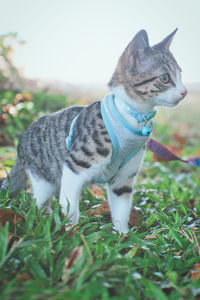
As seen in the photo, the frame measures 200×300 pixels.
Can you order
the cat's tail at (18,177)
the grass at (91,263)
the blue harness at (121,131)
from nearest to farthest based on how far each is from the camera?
the grass at (91,263)
the blue harness at (121,131)
the cat's tail at (18,177)

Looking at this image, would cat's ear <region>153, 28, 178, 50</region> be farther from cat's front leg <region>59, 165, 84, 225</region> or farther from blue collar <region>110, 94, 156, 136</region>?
cat's front leg <region>59, 165, 84, 225</region>

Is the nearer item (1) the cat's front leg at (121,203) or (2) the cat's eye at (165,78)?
(2) the cat's eye at (165,78)

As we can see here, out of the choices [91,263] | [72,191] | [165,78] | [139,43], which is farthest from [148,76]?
[91,263]

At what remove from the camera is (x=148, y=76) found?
1838 millimetres

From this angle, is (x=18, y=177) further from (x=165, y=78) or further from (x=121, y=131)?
(x=165, y=78)

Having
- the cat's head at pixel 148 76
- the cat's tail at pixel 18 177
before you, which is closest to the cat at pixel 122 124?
the cat's head at pixel 148 76

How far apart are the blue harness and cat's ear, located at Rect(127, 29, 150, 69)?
0.24 m

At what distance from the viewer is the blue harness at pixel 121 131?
1811mm

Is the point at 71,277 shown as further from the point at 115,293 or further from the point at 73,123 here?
the point at 73,123

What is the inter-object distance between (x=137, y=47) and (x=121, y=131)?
0.50 m

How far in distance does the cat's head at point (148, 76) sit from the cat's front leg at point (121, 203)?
1.90 feet

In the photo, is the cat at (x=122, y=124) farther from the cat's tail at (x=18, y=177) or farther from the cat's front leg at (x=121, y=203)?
the cat's tail at (x=18, y=177)

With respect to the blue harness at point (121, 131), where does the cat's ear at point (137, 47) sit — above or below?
above

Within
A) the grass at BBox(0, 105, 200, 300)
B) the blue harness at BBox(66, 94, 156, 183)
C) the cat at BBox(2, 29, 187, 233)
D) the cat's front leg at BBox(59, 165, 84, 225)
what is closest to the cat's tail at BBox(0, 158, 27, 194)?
the grass at BBox(0, 105, 200, 300)
